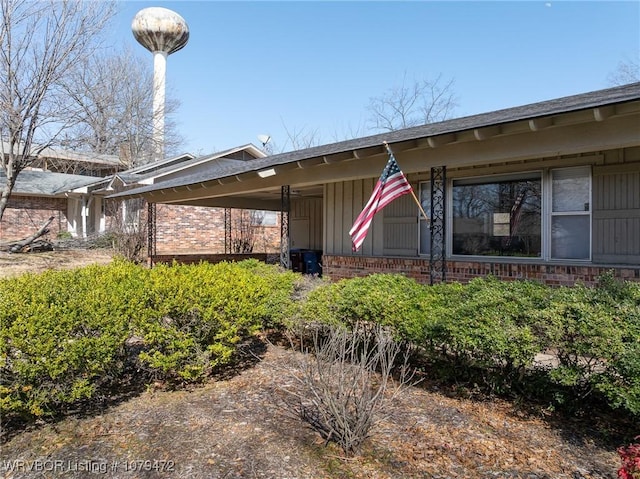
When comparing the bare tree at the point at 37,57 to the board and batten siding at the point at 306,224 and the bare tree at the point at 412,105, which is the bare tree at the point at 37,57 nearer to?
the board and batten siding at the point at 306,224

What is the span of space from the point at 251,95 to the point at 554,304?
22185 millimetres

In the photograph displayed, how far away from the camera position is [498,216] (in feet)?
24.3

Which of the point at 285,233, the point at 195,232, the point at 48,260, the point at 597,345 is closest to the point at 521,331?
the point at 597,345

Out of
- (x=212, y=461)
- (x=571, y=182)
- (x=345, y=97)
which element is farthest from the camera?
(x=345, y=97)

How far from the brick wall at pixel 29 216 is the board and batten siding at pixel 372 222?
1830 cm

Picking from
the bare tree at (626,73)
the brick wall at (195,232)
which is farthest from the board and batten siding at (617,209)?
the bare tree at (626,73)

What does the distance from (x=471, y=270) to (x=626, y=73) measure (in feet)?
71.5

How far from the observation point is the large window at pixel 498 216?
23.0 feet

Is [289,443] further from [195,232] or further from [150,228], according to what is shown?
[195,232]

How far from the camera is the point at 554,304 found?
3578mm

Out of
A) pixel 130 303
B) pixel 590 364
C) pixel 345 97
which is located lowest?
pixel 590 364

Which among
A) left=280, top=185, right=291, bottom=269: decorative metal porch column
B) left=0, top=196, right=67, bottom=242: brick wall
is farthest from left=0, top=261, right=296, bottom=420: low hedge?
left=0, top=196, right=67, bottom=242: brick wall

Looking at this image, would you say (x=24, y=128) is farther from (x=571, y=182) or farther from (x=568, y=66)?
(x=568, y=66)

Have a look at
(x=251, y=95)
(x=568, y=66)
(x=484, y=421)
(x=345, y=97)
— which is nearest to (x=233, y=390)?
(x=484, y=421)
